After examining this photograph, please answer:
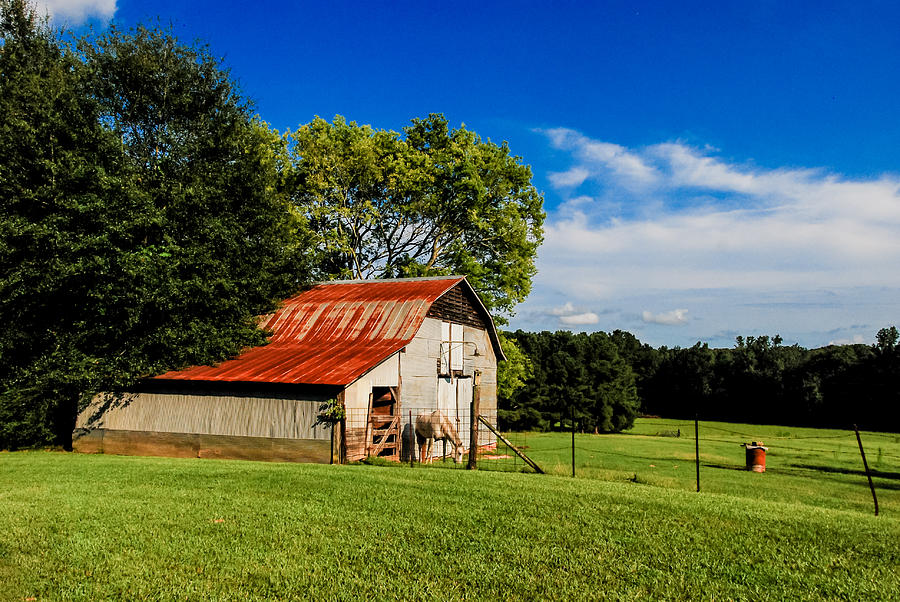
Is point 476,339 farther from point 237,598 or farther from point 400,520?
point 237,598

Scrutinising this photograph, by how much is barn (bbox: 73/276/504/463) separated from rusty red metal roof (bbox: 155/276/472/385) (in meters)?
0.05

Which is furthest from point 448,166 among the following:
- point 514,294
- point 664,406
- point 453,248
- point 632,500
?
point 664,406

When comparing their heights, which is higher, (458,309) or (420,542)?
(458,309)

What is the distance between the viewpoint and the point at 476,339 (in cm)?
2906

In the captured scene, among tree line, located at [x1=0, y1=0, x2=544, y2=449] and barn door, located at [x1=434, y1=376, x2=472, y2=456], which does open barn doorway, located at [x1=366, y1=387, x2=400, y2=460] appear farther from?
tree line, located at [x1=0, y1=0, x2=544, y2=449]

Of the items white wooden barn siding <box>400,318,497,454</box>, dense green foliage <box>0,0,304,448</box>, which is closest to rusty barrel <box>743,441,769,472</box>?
white wooden barn siding <box>400,318,497,454</box>

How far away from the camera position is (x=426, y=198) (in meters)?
35.8

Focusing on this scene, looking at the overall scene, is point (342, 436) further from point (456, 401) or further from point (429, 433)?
point (456, 401)

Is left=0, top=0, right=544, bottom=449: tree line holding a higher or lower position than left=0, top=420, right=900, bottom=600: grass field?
higher

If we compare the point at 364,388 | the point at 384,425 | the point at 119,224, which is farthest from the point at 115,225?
the point at 384,425

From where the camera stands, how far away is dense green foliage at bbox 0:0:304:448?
20578 mm

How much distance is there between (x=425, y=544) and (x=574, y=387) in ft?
204

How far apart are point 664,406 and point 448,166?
245ft

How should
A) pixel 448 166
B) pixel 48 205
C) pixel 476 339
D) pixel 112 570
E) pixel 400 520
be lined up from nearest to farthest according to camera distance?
pixel 112 570, pixel 400 520, pixel 48 205, pixel 476 339, pixel 448 166
